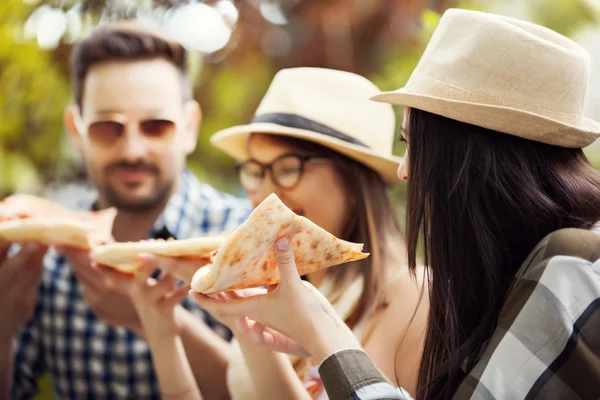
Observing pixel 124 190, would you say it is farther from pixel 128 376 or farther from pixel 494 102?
pixel 494 102

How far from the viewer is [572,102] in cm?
128

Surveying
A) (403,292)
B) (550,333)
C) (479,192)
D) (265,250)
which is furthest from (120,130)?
(550,333)

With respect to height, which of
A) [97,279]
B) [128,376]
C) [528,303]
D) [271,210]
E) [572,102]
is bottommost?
[128,376]

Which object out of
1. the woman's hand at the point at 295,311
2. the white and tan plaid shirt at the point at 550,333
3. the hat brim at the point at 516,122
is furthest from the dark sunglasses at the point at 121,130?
the white and tan plaid shirt at the point at 550,333

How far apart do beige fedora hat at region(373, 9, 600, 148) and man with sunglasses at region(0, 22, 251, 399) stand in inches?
54.7

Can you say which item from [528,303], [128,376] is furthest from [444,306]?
[128,376]

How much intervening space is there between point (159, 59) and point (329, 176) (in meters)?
0.99

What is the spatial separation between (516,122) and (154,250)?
99 cm

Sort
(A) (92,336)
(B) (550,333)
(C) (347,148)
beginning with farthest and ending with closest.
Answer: (A) (92,336), (C) (347,148), (B) (550,333)

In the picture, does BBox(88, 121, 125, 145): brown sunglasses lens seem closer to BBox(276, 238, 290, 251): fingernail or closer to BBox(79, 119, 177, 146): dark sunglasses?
BBox(79, 119, 177, 146): dark sunglasses

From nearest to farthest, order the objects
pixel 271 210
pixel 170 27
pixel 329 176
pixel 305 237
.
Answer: pixel 271 210, pixel 305 237, pixel 329 176, pixel 170 27

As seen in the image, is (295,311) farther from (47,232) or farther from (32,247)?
(32,247)

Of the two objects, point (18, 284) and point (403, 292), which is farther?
point (18, 284)

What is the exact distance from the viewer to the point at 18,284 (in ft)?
7.95
